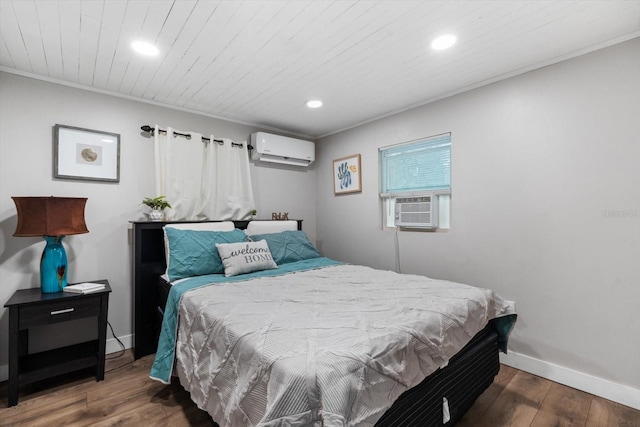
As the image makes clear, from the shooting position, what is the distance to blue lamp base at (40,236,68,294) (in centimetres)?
220

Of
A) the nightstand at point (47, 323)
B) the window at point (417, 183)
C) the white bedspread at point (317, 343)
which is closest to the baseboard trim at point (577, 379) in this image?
the white bedspread at point (317, 343)

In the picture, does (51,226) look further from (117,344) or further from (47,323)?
(117,344)

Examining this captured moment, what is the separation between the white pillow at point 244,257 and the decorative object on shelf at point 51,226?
41.6 inches

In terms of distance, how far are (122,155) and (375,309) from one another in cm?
268

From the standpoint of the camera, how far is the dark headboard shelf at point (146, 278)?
2629 millimetres

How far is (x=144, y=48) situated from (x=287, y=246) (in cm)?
198

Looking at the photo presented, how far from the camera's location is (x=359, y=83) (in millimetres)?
2600

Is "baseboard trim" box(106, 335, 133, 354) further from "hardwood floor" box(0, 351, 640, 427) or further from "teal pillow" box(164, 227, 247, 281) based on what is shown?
"teal pillow" box(164, 227, 247, 281)

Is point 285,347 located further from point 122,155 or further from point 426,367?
point 122,155

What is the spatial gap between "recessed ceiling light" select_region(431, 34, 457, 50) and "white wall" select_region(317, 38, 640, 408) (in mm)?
799

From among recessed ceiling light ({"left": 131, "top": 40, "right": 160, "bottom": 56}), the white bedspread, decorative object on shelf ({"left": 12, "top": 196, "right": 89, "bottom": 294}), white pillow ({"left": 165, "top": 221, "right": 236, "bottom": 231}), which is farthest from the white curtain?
the white bedspread

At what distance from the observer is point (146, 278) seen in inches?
107

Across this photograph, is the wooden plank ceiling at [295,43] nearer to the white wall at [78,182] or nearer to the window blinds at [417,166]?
the white wall at [78,182]

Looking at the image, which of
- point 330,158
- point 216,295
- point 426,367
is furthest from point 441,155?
point 216,295
